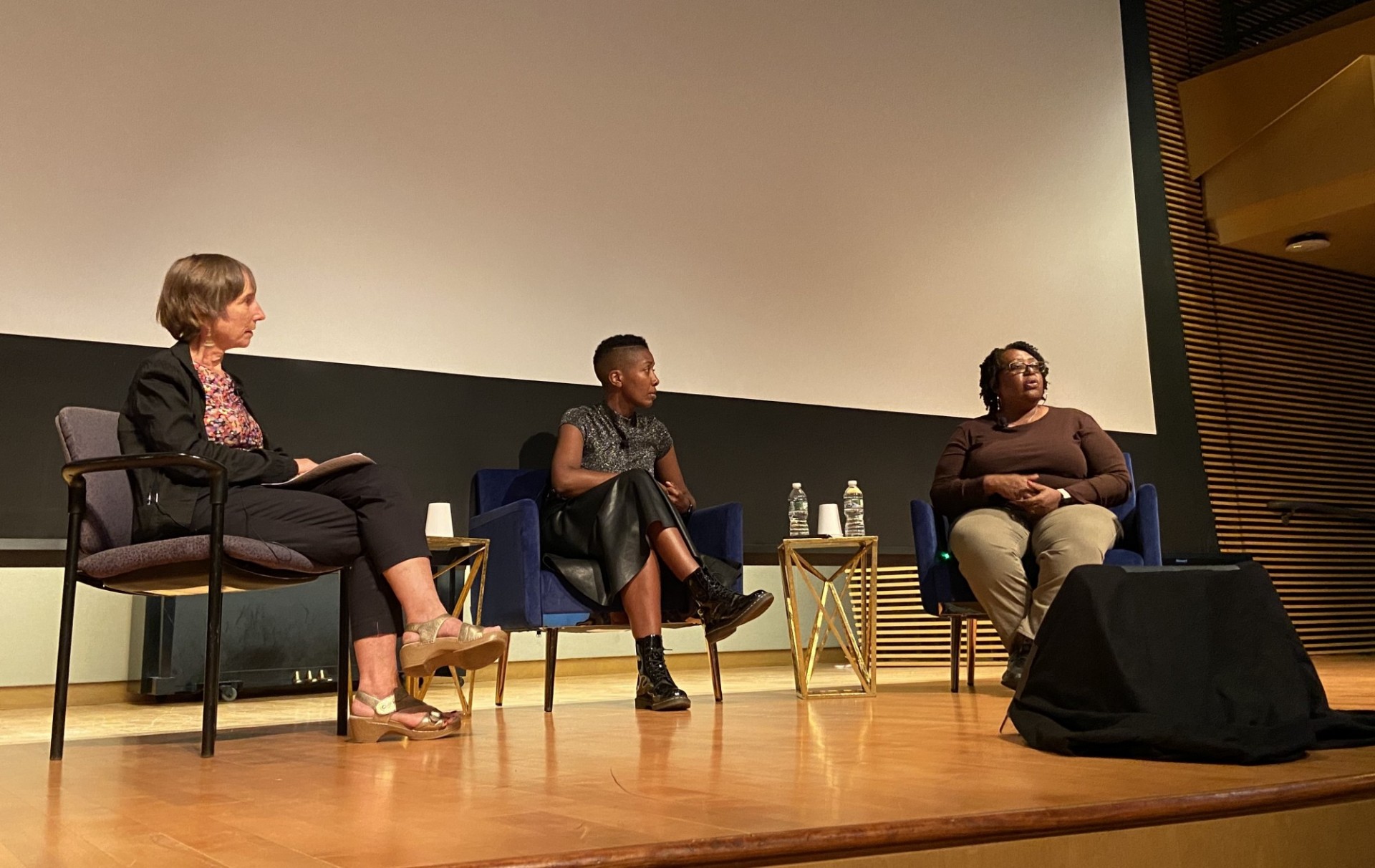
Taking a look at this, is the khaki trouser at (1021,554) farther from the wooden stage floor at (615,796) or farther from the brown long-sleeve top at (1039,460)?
the wooden stage floor at (615,796)

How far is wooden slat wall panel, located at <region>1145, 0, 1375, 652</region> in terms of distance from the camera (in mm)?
6633

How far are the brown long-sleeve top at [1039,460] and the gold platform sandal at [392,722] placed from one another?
2.01 metres

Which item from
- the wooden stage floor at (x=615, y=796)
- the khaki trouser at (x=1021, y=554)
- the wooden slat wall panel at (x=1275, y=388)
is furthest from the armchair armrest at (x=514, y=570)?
the wooden slat wall panel at (x=1275, y=388)

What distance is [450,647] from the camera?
7.99 feet

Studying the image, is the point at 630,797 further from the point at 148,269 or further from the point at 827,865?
the point at 148,269

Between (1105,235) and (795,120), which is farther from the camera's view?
(1105,235)

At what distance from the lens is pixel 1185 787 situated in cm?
162

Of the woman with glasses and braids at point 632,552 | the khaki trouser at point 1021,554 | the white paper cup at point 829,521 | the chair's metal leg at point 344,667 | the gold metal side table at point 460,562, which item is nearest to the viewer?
the chair's metal leg at point 344,667

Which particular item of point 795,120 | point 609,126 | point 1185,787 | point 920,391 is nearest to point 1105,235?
point 920,391

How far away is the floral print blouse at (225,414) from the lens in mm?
2650

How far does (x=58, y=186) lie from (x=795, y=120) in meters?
2.81

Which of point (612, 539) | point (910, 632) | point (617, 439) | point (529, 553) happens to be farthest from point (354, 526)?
point (910, 632)

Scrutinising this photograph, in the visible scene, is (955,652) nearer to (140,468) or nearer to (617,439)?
(617,439)

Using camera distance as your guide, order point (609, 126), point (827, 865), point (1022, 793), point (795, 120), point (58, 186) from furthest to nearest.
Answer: point (795, 120)
point (609, 126)
point (58, 186)
point (1022, 793)
point (827, 865)
